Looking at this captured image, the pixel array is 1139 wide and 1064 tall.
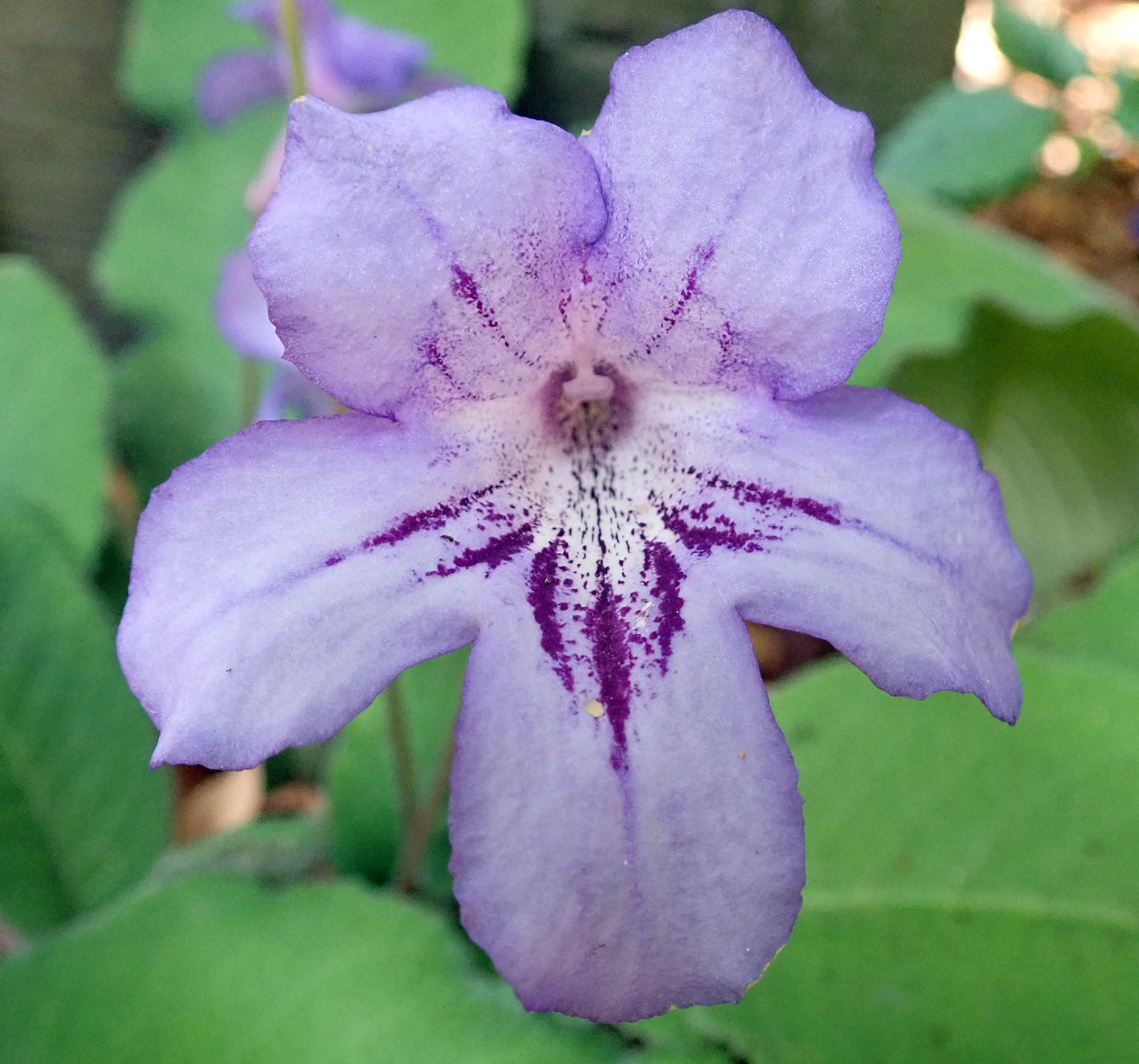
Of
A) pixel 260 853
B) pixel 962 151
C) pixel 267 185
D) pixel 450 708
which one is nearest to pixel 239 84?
pixel 267 185

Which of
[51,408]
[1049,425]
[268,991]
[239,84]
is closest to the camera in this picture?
[268,991]

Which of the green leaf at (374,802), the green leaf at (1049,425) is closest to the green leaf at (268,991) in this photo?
the green leaf at (374,802)

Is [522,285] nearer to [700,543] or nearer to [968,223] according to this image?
[700,543]

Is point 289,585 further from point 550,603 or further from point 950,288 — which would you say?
point 950,288

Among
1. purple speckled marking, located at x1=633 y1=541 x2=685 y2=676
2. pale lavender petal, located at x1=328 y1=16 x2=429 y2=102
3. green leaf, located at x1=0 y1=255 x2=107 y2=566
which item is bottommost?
green leaf, located at x1=0 y1=255 x2=107 y2=566

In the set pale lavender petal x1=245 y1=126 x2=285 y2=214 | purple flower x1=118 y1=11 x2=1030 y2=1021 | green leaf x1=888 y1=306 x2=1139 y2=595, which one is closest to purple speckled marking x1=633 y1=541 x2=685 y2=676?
purple flower x1=118 y1=11 x2=1030 y2=1021

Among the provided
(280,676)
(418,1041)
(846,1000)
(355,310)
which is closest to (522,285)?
(355,310)

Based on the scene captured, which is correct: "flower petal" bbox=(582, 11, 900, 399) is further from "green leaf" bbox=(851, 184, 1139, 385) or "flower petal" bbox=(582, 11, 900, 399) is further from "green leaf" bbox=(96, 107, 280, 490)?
"green leaf" bbox=(96, 107, 280, 490)
